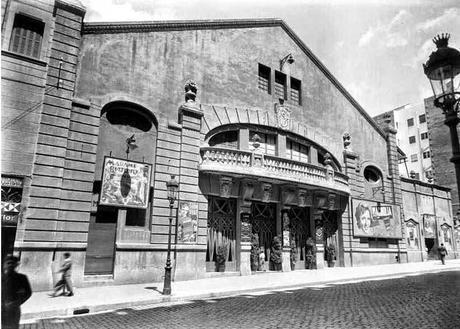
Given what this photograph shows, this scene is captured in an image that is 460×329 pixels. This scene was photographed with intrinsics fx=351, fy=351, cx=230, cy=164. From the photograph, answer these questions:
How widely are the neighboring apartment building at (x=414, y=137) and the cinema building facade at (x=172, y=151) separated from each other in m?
36.4

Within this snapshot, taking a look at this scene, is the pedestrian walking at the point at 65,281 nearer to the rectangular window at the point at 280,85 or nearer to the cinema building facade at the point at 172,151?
the cinema building facade at the point at 172,151

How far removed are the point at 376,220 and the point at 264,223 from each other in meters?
9.93

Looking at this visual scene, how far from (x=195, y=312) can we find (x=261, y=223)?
1131 cm

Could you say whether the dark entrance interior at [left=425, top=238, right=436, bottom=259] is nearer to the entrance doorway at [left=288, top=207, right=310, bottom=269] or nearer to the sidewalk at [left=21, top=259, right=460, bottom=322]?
the entrance doorway at [left=288, top=207, right=310, bottom=269]

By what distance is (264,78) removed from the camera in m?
23.2

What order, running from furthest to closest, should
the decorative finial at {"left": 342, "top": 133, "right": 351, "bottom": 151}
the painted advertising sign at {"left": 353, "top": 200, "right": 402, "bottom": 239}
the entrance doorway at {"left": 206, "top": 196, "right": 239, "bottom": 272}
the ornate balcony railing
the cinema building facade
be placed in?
the decorative finial at {"left": 342, "top": 133, "right": 351, "bottom": 151} → the painted advertising sign at {"left": 353, "top": 200, "right": 402, "bottom": 239} → the entrance doorway at {"left": 206, "top": 196, "right": 239, "bottom": 272} → the ornate balcony railing → the cinema building facade

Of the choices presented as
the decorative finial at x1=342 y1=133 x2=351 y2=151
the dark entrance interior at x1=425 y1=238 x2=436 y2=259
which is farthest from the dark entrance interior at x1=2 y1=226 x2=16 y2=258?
the dark entrance interior at x1=425 y1=238 x2=436 y2=259

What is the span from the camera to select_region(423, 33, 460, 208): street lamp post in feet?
20.8

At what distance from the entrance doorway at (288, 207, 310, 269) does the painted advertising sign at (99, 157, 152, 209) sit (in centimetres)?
969

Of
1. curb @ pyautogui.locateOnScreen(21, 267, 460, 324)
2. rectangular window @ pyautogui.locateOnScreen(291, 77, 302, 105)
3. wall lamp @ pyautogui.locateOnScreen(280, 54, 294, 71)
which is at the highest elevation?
wall lamp @ pyautogui.locateOnScreen(280, 54, 294, 71)

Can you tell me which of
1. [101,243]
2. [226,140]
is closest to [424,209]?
[226,140]

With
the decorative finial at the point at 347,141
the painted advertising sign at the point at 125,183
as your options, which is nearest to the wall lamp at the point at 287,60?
the decorative finial at the point at 347,141

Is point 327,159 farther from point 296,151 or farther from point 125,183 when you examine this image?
point 125,183

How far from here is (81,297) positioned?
11695 mm
